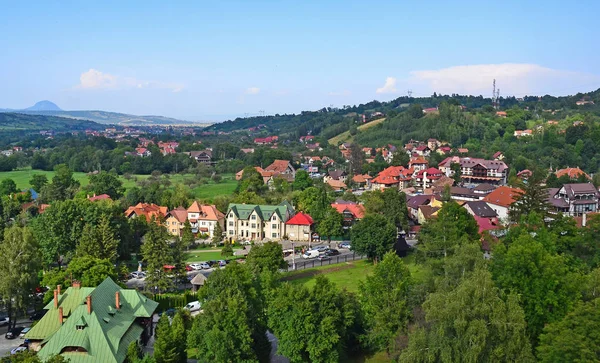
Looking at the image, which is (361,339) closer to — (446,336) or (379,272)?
(379,272)

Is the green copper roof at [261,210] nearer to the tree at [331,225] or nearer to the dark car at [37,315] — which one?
the tree at [331,225]

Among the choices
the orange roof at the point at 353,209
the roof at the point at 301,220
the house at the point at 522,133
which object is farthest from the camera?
the house at the point at 522,133

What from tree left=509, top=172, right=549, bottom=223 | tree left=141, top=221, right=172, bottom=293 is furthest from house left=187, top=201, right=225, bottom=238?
tree left=509, top=172, right=549, bottom=223

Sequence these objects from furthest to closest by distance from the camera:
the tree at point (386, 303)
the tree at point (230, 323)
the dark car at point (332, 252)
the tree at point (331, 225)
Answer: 1. the tree at point (331, 225)
2. the dark car at point (332, 252)
3. the tree at point (386, 303)
4. the tree at point (230, 323)

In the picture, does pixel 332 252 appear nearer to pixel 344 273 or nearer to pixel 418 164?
pixel 344 273

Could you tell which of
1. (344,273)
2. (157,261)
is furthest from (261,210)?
(157,261)

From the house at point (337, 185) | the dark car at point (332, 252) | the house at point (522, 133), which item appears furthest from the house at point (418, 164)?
the dark car at point (332, 252)

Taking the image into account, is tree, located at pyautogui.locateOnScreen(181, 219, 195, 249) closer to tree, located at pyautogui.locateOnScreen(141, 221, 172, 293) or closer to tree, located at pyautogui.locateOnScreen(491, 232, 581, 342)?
tree, located at pyautogui.locateOnScreen(141, 221, 172, 293)
